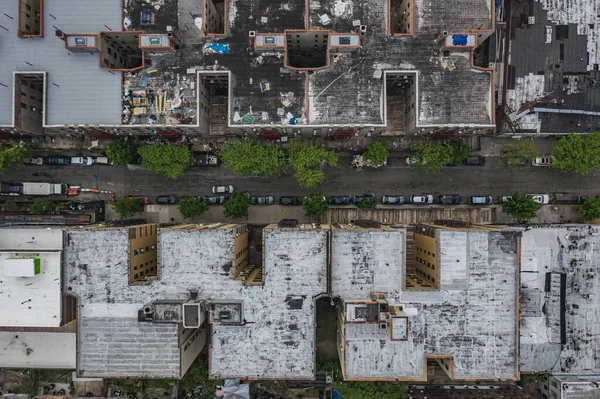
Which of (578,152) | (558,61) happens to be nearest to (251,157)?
(578,152)

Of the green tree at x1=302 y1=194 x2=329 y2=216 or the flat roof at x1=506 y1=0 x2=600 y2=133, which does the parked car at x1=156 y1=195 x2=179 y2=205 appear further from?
the flat roof at x1=506 y1=0 x2=600 y2=133

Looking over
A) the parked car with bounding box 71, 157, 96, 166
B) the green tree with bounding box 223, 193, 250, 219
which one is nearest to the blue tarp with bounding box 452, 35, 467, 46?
the green tree with bounding box 223, 193, 250, 219

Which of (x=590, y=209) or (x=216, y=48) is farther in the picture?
(x=590, y=209)

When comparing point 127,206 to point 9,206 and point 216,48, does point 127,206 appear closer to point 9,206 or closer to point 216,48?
point 9,206

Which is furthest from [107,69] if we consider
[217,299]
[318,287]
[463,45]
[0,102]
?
[463,45]

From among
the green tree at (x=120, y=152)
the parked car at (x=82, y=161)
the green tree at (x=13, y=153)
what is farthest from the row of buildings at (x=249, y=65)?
the parked car at (x=82, y=161)

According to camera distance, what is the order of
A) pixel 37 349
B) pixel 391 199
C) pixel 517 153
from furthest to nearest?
pixel 37 349
pixel 391 199
pixel 517 153

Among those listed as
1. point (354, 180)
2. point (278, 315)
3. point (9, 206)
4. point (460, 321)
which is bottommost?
point (460, 321)
